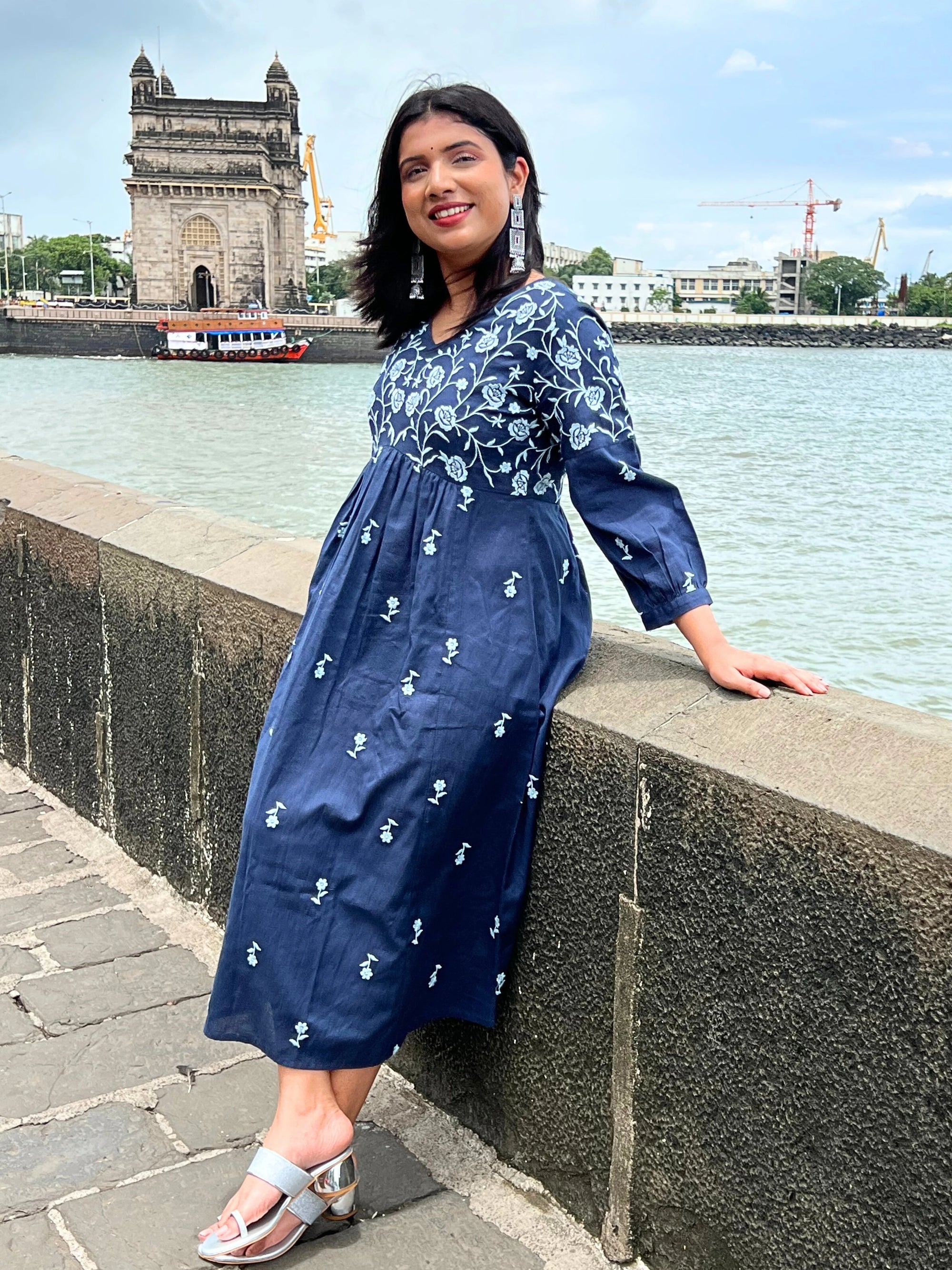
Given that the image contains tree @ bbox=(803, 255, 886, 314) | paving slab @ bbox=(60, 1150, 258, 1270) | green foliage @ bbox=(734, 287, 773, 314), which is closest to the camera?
paving slab @ bbox=(60, 1150, 258, 1270)

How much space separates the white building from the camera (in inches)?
4606

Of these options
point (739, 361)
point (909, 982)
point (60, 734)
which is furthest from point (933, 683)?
point (739, 361)

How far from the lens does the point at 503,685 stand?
1608 millimetres

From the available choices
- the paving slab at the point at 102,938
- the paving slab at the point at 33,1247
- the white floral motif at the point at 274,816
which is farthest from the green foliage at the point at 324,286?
the paving slab at the point at 33,1247

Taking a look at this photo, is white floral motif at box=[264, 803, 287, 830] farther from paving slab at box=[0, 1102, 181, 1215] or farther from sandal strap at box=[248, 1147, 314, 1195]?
paving slab at box=[0, 1102, 181, 1215]

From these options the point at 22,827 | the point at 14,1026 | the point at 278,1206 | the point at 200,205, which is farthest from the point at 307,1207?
the point at 200,205

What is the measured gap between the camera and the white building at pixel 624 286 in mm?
117000

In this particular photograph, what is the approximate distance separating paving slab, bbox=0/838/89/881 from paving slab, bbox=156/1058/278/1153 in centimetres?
89

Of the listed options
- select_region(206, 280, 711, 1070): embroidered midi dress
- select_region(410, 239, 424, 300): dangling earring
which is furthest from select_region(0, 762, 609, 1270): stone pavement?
select_region(410, 239, 424, 300): dangling earring

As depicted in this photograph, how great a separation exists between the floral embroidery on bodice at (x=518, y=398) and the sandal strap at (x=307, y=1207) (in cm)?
83

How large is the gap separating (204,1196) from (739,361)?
62.6 m

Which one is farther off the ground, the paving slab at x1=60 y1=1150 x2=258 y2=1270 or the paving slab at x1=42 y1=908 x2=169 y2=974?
the paving slab at x1=60 y1=1150 x2=258 y2=1270

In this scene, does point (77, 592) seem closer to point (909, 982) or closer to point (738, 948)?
point (738, 948)

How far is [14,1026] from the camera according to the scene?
2156mm
